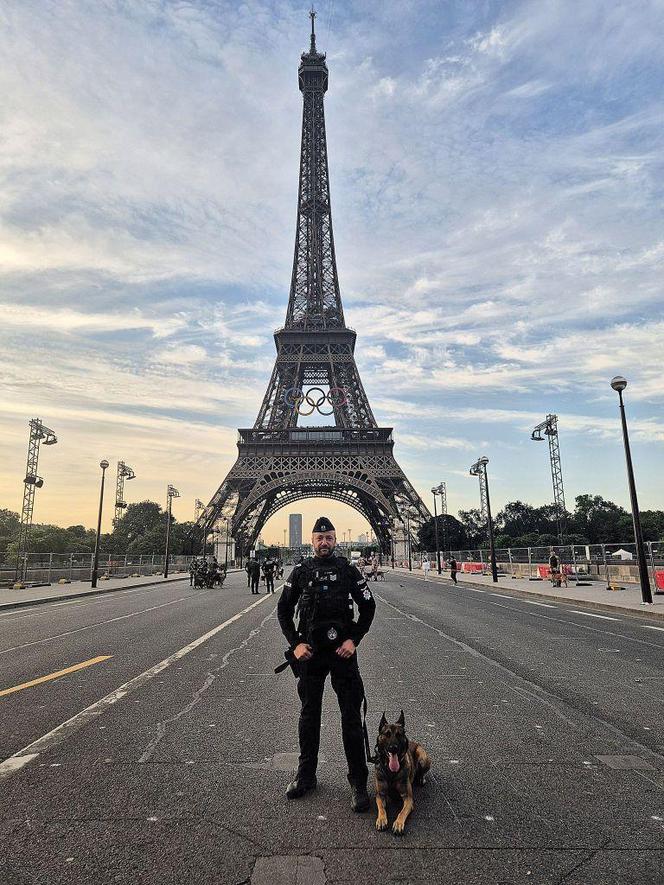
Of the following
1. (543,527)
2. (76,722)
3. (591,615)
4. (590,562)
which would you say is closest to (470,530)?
(543,527)

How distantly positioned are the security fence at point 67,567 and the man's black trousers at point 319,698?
1193 inches

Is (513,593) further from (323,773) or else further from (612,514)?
(612,514)

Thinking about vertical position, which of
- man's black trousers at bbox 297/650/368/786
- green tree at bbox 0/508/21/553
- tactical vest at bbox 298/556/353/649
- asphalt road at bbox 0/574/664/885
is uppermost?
green tree at bbox 0/508/21/553

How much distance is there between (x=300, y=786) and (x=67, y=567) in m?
35.0

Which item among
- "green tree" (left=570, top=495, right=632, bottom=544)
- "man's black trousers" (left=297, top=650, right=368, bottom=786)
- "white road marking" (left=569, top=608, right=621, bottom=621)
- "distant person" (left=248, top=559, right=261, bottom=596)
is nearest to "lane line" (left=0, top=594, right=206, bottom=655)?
"distant person" (left=248, top=559, right=261, bottom=596)

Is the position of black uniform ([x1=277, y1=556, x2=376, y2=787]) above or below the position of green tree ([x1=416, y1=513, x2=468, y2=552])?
below

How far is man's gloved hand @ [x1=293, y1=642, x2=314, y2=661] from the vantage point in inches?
154

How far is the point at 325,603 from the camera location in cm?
409

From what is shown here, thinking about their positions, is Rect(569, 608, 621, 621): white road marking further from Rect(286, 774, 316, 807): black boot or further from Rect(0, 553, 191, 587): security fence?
Rect(0, 553, 191, 587): security fence

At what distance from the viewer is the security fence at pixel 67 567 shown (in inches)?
1201

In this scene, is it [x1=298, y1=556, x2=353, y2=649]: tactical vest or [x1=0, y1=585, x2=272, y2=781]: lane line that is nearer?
[x1=298, y1=556, x2=353, y2=649]: tactical vest

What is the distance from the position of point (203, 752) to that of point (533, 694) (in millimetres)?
3768

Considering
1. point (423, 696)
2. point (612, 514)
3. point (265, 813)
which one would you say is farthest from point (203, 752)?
point (612, 514)

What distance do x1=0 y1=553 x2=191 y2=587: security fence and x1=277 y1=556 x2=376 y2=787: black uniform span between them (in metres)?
30.3
